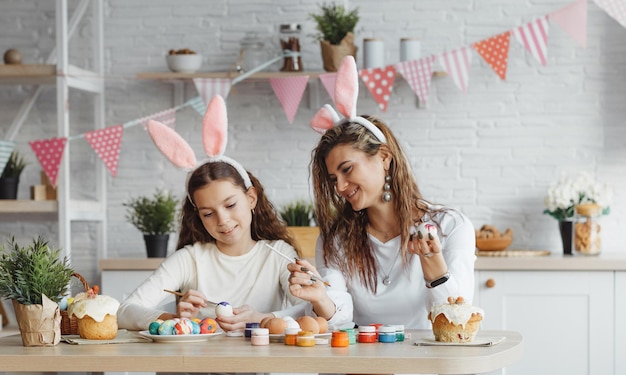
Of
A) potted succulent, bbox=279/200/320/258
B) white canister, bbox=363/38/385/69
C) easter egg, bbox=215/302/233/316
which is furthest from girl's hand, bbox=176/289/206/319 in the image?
white canister, bbox=363/38/385/69

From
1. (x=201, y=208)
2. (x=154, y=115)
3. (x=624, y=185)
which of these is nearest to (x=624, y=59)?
(x=624, y=185)

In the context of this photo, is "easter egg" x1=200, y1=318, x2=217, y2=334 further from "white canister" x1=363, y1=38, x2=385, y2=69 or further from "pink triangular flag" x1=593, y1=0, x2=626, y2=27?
"pink triangular flag" x1=593, y1=0, x2=626, y2=27

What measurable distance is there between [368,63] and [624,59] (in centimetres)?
119

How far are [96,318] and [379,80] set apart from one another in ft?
7.56

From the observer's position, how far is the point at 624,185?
14.4ft

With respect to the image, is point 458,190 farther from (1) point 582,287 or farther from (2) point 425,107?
(1) point 582,287

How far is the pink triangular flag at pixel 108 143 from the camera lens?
4285 mm

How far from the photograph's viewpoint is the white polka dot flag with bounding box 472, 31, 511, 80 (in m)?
4.18

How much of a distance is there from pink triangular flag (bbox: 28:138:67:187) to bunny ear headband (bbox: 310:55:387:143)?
1.88 meters

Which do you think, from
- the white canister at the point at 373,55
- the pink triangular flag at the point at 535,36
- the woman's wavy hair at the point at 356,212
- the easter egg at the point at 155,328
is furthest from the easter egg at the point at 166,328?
the pink triangular flag at the point at 535,36

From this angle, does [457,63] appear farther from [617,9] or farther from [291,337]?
[291,337]

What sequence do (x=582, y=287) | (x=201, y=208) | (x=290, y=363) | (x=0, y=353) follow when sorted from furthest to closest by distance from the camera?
(x=582, y=287) → (x=201, y=208) → (x=0, y=353) → (x=290, y=363)

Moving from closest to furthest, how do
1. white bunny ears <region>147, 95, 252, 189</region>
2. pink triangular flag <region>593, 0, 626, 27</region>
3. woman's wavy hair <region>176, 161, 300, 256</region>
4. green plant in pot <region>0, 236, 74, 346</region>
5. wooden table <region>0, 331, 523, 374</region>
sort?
wooden table <region>0, 331, 523, 374</region> → green plant in pot <region>0, 236, 74, 346</region> → white bunny ears <region>147, 95, 252, 189</region> → woman's wavy hair <region>176, 161, 300, 256</region> → pink triangular flag <region>593, 0, 626, 27</region>

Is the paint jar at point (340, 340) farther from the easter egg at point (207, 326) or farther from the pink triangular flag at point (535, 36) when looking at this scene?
the pink triangular flag at point (535, 36)
